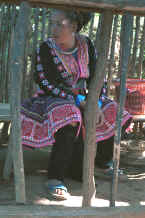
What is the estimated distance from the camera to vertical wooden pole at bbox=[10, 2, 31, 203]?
180 cm

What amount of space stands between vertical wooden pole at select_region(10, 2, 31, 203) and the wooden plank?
86 mm

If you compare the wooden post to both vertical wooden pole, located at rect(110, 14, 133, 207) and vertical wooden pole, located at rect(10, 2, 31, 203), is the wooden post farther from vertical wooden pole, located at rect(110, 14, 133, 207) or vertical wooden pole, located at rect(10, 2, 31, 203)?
vertical wooden pole, located at rect(10, 2, 31, 203)

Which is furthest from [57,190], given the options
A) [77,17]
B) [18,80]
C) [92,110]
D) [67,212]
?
[77,17]

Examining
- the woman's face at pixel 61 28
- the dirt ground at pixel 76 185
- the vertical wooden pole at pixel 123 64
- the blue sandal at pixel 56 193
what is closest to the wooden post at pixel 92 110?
the vertical wooden pole at pixel 123 64

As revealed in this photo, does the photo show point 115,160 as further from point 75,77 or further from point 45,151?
point 45,151

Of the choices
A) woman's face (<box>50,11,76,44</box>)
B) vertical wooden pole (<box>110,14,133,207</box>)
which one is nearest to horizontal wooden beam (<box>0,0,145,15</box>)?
vertical wooden pole (<box>110,14,133,207</box>)

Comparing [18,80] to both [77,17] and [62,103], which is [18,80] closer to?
[62,103]

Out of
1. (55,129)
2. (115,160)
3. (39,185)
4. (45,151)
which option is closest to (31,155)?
(45,151)

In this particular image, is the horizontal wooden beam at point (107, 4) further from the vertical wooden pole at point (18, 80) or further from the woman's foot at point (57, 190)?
the woman's foot at point (57, 190)

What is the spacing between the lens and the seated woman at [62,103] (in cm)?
287

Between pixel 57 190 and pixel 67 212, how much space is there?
2.67 ft

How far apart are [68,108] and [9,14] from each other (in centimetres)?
182

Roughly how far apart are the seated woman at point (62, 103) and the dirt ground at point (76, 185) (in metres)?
0.11

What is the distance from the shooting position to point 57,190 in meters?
2.78
